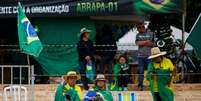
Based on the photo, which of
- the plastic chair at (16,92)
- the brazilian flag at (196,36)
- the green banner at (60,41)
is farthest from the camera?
the green banner at (60,41)

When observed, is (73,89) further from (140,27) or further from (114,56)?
(114,56)

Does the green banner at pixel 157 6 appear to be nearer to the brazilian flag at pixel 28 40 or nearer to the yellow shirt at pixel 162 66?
the yellow shirt at pixel 162 66

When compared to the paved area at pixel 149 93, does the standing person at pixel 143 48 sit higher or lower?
higher

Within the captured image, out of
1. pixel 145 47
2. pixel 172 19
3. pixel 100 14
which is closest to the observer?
pixel 145 47

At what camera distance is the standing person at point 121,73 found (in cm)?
1585

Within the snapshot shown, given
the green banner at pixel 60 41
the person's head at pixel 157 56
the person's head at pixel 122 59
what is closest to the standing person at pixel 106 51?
the green banner at pixel 60 41

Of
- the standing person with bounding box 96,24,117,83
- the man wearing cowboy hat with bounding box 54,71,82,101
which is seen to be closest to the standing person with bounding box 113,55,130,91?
the standing person with bounding box 96,24,117,83

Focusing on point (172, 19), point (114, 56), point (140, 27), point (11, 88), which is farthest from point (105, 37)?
point (11, 88)

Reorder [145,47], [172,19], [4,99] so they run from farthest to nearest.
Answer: [172,19], [145,47], [4,99]

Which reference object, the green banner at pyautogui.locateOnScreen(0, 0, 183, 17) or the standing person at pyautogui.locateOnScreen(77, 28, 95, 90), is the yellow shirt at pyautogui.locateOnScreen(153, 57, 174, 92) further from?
the green banner at pyautogui.locateOnScreen(0, 0, 183, 17)

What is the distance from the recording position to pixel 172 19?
22.2 m

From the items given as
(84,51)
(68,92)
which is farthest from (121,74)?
(68,92)

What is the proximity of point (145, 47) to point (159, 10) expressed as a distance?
1324mm

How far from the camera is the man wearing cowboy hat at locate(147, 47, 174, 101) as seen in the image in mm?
13344
